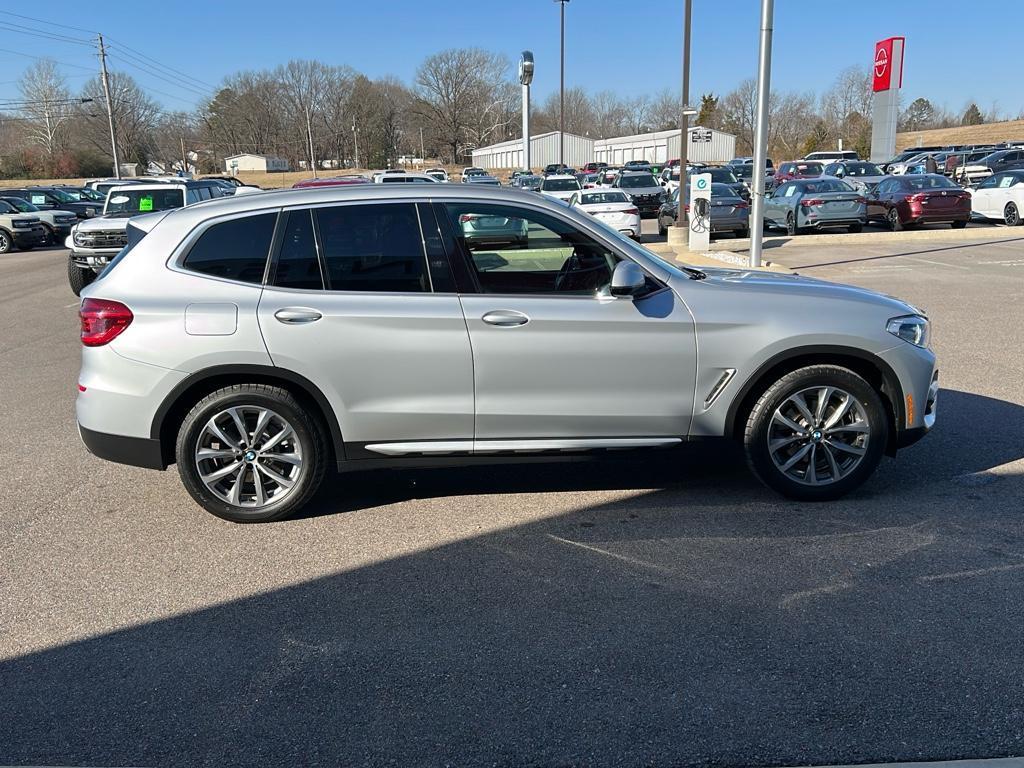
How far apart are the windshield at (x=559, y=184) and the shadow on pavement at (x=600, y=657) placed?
3272cm

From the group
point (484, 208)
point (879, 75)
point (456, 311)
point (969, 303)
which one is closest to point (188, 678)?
point (456, 311)

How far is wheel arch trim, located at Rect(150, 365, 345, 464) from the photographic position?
466 centimetres

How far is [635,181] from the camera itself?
35312 mm

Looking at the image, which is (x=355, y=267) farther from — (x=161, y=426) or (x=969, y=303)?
(x=969, y=303)

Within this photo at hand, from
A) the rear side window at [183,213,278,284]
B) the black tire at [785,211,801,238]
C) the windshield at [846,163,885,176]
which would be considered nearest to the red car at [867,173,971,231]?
the black tire at [785,211,801,238]

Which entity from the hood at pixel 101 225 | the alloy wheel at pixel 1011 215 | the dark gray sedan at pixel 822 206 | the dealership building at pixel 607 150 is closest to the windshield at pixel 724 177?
the dark gray sedan at pixel 822 206

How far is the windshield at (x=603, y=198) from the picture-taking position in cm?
2412

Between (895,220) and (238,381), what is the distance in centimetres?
2328

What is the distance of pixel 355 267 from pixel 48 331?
29.7 feet

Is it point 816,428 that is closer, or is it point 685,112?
point 816,428

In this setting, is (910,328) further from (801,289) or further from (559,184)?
→ (559,184)

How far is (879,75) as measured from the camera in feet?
172

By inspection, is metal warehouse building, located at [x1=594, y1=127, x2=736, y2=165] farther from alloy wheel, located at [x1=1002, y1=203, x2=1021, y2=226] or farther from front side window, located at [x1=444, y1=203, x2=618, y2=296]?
front side window, located at [x1=444, y1=203, x2=618, y2=296]

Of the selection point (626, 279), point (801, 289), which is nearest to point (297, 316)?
point (626, 279)
